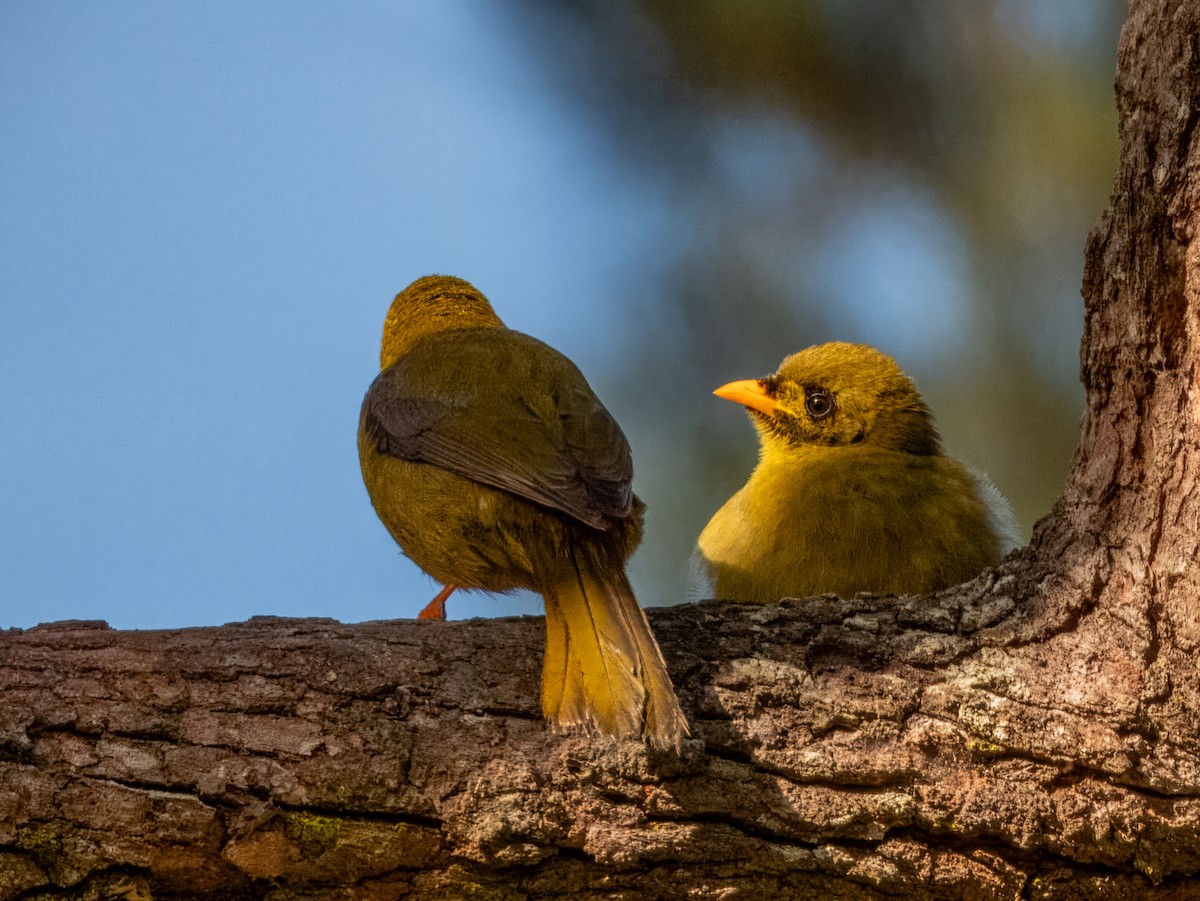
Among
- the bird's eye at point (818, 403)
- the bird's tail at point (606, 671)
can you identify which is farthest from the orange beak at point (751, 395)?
the bird's tail at point (606, 671)

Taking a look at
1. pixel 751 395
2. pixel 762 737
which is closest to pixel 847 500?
pixel 751 395

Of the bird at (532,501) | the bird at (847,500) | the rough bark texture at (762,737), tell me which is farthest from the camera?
the bird at (847,500)

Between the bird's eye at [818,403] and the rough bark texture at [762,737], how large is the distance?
1.55 meters

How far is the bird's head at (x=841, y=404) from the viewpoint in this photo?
481cm

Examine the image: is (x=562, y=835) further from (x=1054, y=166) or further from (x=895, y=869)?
(x=1054, y=166)

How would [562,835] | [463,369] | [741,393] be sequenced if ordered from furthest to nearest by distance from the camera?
[741,393]
[463,369]
[562,835]

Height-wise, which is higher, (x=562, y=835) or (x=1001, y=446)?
(x=1001, y=446)

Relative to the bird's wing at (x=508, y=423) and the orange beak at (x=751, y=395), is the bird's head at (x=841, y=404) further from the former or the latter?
the bird's wing at (x=508, y=423)

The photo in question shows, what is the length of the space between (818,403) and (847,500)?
2.12 feet

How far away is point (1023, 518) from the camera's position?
5660mm

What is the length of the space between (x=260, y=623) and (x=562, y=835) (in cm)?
94

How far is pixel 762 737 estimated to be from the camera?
9.85ft

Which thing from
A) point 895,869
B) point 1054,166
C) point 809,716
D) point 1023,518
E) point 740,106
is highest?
point 740,106

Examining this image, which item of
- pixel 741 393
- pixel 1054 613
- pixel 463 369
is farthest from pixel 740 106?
pixel 1054 613
